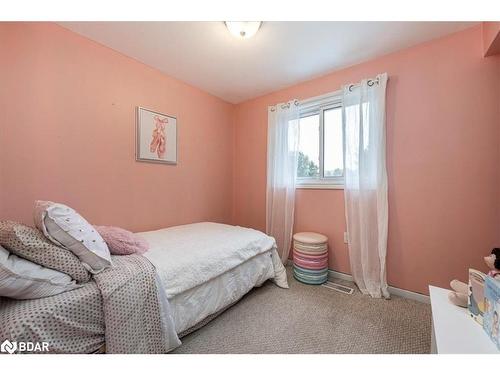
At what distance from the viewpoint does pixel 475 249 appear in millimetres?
1566

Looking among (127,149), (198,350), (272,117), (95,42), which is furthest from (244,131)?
(198,350)

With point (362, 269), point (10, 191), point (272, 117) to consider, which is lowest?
point (362, 269)

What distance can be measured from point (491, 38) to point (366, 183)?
4.18ft

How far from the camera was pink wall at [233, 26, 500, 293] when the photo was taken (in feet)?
5.01

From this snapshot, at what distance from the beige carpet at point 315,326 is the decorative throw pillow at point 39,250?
2.62 feet

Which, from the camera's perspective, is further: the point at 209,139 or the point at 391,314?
the point at 209,139

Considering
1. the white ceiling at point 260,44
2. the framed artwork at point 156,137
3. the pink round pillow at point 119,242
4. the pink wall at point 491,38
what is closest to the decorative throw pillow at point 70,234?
the pink round pillow at point 119,242

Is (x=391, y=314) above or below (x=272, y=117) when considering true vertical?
below

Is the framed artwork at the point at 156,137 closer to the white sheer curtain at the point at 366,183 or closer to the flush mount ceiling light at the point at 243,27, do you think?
the flush mount ceiling light at the point at 243,27

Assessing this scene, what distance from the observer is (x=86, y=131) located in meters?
1.77

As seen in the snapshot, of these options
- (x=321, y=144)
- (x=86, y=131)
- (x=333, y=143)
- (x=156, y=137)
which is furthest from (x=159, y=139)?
(x=333, y=143)
